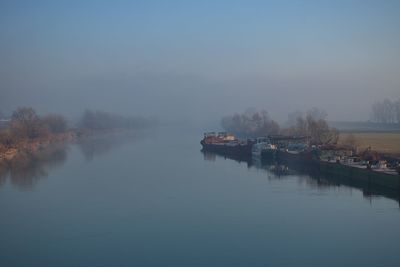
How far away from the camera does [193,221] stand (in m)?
11.8

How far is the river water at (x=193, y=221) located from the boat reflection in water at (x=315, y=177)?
16cm

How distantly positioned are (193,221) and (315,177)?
8.94 metres

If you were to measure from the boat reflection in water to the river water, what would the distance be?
0.52 feet

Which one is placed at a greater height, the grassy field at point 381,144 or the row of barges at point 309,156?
the grassy field at point 381,144

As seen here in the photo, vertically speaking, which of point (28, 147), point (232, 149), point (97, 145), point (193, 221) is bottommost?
point (193, 221)

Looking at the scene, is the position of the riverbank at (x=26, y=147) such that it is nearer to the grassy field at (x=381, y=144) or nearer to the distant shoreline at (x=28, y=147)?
the distant shoreline at (x=28, y=147)

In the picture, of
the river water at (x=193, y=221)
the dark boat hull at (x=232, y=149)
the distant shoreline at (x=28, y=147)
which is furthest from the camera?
the dark boat hull at (x=232, y=149)

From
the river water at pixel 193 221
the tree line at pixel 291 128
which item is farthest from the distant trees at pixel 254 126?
the river water at pixel 193 221

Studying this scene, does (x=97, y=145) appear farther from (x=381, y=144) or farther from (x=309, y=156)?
(x=381, y=144)

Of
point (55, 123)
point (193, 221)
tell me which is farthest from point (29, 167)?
point (55, 123)

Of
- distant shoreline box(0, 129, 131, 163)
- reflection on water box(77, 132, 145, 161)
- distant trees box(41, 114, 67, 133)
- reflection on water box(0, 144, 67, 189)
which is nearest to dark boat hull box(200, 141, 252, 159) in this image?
reflection on water box(77, 132, 145, 161)

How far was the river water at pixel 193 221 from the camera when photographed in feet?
30.6

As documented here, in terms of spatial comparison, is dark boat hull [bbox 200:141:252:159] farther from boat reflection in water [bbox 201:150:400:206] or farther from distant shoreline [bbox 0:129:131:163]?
distant shoreline [bbox 0:129:131:163]

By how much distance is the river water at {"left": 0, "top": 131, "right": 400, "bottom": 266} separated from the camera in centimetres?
932
